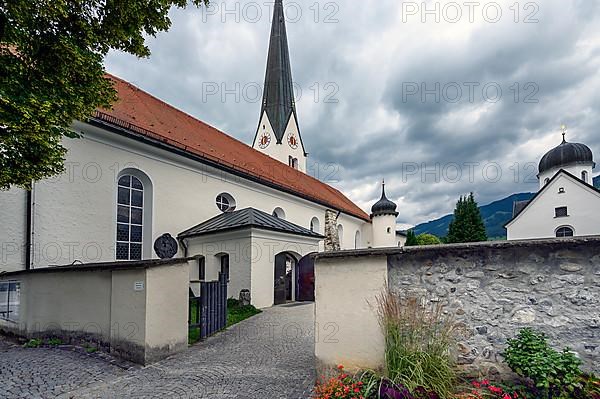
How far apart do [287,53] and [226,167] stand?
20.4m

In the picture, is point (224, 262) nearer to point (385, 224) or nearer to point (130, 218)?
point (130, 218)

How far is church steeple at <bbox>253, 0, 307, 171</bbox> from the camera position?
95.9 ft

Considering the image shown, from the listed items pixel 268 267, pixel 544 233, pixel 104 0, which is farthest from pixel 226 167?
pixel 544 233

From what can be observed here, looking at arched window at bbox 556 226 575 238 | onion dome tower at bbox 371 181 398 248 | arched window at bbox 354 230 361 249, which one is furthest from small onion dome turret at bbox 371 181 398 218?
arched window at bbox 556 226 575 238

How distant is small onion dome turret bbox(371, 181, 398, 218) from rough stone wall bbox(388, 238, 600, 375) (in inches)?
1149

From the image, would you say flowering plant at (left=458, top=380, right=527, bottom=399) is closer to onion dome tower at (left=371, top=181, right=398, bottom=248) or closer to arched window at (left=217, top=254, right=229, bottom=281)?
arched window at (left=217, top=254, right=229, bottom=281)

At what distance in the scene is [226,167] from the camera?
1440 centimetres

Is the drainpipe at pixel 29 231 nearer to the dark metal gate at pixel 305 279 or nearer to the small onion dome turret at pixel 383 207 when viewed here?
the dark metal gate at pixel 305 279

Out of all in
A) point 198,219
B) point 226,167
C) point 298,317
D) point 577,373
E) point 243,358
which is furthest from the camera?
point 226,167

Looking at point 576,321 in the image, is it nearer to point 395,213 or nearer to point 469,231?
point 469,231

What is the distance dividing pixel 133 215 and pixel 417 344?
10.1 metres

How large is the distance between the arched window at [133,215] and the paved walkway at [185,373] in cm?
446

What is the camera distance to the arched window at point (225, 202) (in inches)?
571

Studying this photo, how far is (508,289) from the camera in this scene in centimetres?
392
